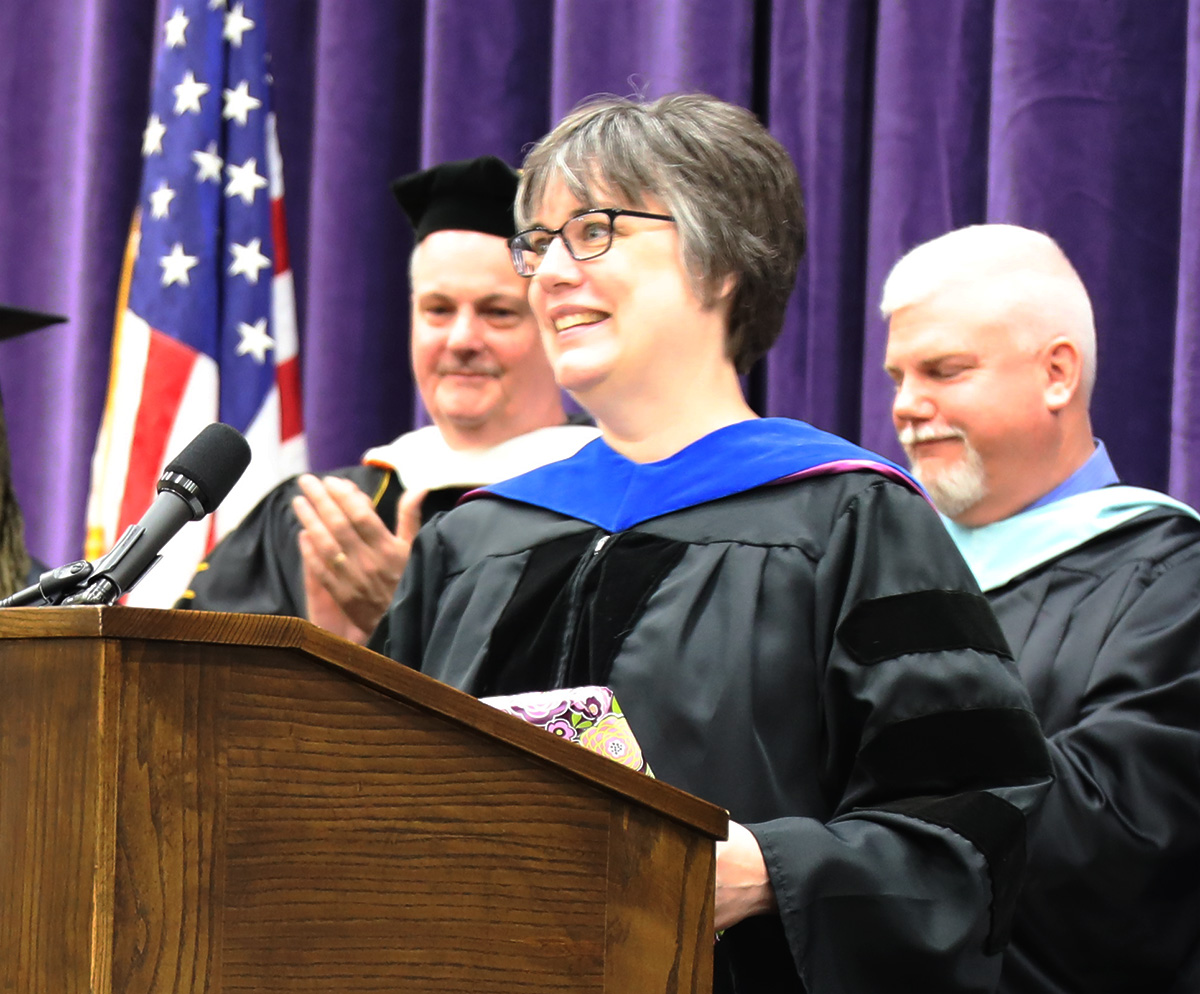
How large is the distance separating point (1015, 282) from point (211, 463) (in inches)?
72.6

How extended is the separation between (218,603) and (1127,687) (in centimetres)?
201

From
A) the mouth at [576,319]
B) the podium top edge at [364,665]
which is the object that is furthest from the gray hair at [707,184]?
the podium top edge at [364,665]

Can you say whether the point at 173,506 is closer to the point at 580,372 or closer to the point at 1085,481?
the point at 580,372

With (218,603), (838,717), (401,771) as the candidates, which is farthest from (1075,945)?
(218,603)

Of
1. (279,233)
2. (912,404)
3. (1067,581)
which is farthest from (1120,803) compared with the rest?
(279,233)

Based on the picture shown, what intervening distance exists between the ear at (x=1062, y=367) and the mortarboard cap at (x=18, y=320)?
2008 millimetres

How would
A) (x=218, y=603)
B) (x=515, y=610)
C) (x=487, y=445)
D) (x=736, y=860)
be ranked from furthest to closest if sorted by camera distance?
1. (x=218, y=603)
2. (x=487, y=445)
3. (x=515, y=610)
4. (x=736, y=860)

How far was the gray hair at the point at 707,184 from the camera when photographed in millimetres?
1963

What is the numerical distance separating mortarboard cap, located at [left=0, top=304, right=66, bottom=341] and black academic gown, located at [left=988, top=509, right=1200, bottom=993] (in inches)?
83.4

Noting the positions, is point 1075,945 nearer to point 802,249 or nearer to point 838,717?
point 838,717

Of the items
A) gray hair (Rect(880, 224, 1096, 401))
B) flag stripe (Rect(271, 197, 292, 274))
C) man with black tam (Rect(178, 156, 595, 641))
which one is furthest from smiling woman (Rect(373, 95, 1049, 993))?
flag stripe (Rect(271, 197, 292, 274))

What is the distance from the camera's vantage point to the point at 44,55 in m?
4.94

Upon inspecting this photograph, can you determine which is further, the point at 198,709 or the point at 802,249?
the point at 802,249

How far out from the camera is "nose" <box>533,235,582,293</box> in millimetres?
1955
